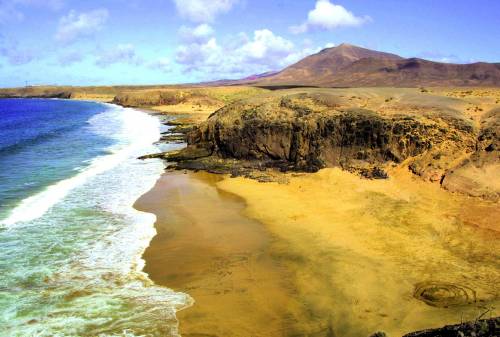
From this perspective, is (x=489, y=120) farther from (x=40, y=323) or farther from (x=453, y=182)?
(x=40, y=323)

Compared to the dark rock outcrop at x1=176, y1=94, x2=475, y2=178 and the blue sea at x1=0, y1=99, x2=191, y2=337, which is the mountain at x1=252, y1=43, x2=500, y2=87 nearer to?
the dark rock outcrop at x1=176, y1=94, x2=475, y2=178

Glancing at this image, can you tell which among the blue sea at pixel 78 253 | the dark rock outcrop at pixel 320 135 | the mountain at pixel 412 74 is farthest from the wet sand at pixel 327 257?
the mountain at pixel 412 74

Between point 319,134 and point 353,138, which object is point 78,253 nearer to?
point 319,134

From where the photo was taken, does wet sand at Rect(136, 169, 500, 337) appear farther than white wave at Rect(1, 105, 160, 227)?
No

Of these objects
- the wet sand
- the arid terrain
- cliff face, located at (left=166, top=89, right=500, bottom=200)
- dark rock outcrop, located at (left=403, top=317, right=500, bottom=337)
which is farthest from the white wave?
dark rock outcrop, located at (left=403, top=317, right=500, bottom=337)

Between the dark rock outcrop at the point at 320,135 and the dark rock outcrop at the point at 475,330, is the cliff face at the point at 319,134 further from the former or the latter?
the dark rock outcrop at the point at 475,330

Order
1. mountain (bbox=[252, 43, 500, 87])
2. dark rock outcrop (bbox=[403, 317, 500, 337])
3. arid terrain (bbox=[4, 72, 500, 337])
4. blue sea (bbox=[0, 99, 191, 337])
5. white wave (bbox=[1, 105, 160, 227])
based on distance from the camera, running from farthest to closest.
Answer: mountain (bbox=[252, 43, 500, 87]), white wave (bbox=[1, 105, 160, 227]), arid terrain (bbox=[4, 72, 500, 337]), blue sea (bbox=[0, 99, 191, 337]), dark rock outcrop (bbox=[403, 317, 500, 337])

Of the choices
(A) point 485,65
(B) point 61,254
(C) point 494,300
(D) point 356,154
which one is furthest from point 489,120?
(A) point 485,65
